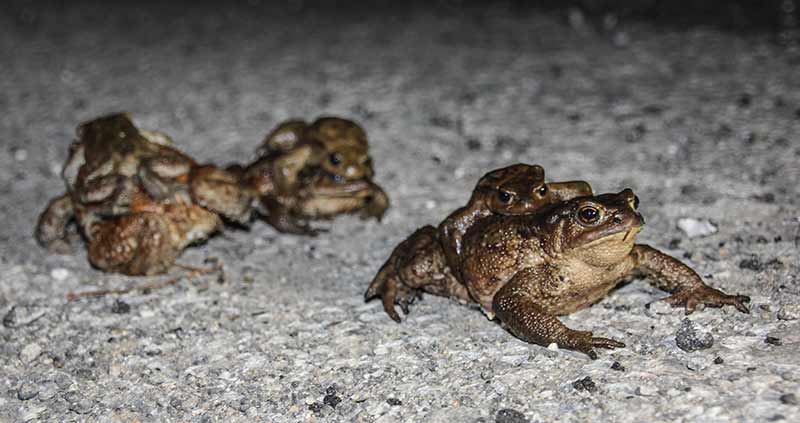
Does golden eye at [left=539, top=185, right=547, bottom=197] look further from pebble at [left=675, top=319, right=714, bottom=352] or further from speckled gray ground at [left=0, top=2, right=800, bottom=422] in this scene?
pebble at [left=675, top=319, right=714, bottom=352]

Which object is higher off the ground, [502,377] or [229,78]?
[229,78]

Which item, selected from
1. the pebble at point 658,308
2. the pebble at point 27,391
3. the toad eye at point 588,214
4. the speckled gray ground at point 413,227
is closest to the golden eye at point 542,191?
the toad eye at point 588,214

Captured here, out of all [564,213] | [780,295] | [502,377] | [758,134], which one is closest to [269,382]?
[502,377]

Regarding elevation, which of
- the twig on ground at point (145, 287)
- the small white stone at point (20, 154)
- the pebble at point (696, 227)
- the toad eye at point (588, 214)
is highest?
the small white stone at point (20, 154)

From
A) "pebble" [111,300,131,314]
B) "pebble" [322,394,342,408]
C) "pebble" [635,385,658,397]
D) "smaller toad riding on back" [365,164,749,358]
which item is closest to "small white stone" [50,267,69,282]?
"pebble" [111,300,131,314]

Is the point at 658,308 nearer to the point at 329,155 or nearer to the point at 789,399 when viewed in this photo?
the point at 789,399

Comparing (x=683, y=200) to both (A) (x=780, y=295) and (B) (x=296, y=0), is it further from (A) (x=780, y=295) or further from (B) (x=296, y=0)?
(B) (x=296, y=0)

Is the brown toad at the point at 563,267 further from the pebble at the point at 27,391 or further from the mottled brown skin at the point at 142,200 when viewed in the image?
→ the pebble at the point at 27,391
